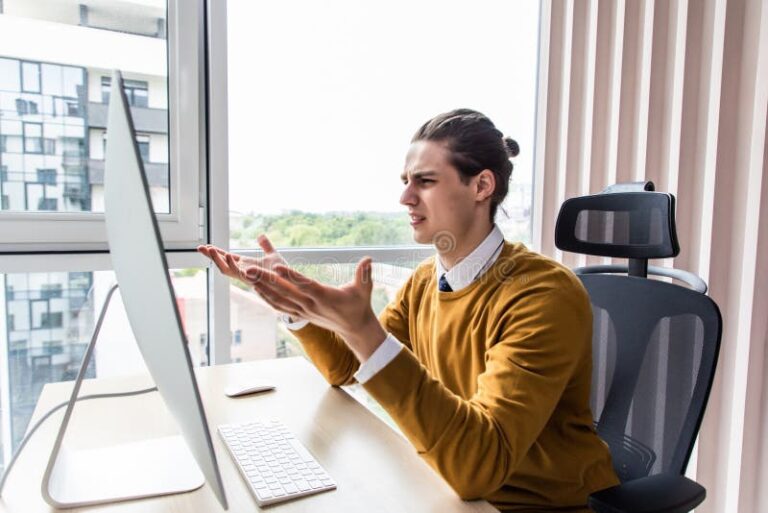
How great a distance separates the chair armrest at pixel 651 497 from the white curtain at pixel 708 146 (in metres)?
0.95

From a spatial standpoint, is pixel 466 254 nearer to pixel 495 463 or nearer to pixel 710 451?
pixel 495 463

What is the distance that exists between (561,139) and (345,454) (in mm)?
1736

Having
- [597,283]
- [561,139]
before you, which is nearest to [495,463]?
[597,283]

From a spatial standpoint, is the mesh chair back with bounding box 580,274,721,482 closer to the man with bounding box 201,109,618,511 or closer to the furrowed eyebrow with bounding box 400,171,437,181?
the man with bounding box 201,109,618,511

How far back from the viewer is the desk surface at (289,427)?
741 millimetres

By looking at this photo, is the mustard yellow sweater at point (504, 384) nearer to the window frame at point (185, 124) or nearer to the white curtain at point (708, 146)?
the window frame at point (185, 124)

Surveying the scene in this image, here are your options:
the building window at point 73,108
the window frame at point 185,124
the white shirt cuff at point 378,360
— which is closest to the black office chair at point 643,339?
the white shirt cuff at point 378,360

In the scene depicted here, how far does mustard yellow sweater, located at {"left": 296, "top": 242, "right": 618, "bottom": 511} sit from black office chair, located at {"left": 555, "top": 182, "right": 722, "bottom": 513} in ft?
0.38

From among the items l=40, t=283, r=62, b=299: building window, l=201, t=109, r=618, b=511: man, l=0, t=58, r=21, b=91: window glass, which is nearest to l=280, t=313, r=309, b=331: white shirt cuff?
l=201, t=109, r=618, b=511: man

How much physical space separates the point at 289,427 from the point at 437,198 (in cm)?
56

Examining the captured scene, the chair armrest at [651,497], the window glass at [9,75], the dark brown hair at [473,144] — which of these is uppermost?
the window glass at [9,75]

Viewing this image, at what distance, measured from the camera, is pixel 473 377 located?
1064 mm

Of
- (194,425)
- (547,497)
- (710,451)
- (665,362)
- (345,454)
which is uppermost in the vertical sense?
(194,425)

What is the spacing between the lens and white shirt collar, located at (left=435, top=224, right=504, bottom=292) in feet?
3.69
